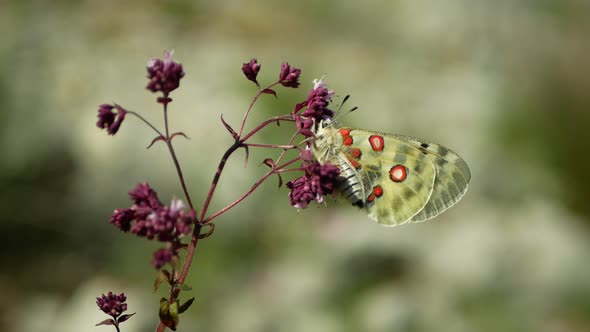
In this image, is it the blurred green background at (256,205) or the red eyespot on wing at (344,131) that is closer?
the red eyespot on wing at (344,131)

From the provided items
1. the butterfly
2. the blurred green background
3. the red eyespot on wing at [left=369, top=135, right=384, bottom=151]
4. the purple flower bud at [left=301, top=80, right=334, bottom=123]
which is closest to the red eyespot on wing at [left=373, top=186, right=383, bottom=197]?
the butterfly

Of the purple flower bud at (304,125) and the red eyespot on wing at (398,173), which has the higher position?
the purple flower bud at (304,125)

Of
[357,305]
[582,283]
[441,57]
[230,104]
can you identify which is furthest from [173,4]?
[582,283]

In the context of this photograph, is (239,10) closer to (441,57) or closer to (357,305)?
(441,57)

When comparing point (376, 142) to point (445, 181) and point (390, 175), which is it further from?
point (445, 181)

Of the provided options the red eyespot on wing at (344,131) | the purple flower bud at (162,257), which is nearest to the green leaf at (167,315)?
the purple flower bud at (162,257)

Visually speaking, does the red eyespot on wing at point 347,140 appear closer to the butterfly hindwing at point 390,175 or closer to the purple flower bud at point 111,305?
the butterfly hindwing at point 390,175

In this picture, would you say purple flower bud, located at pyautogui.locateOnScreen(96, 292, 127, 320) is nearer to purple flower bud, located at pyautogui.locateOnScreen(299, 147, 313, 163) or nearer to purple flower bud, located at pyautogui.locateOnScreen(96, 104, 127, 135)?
purple flower bud, located at pyautogui.locateOnScreen(96, 104, 127, 135)
